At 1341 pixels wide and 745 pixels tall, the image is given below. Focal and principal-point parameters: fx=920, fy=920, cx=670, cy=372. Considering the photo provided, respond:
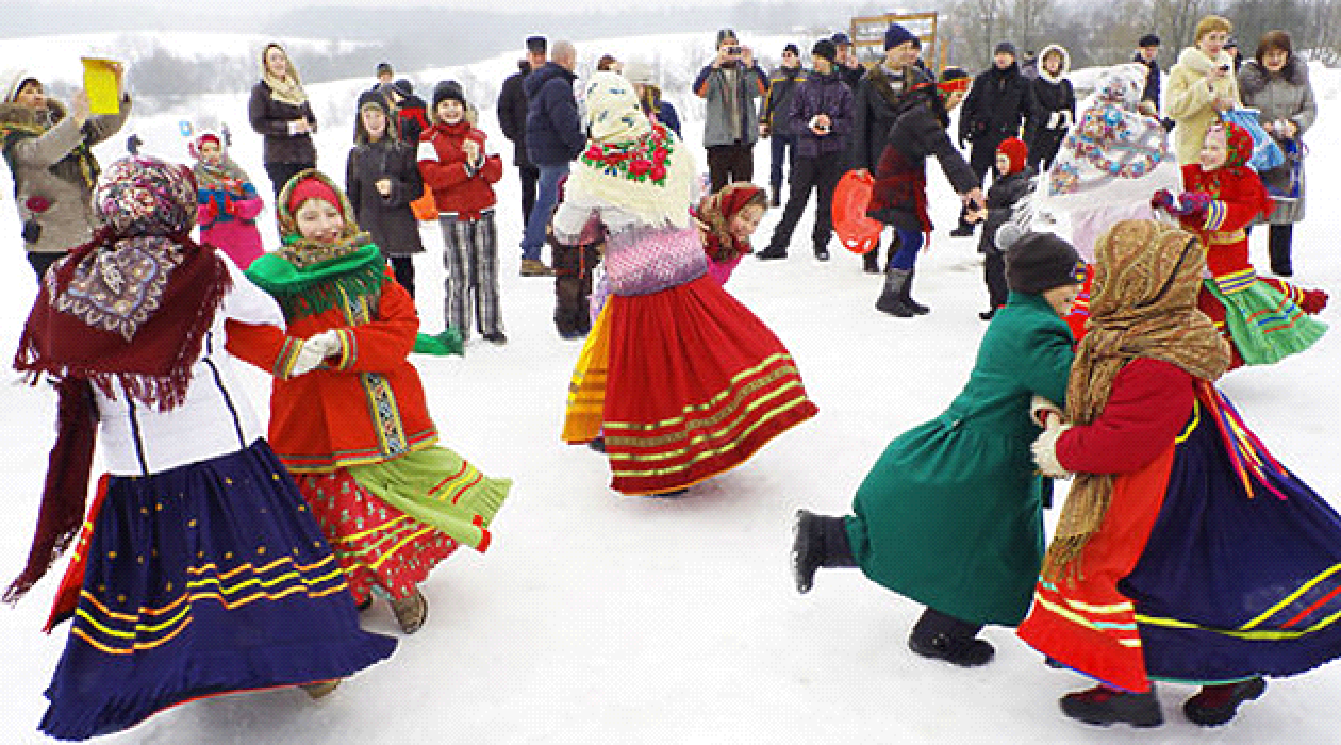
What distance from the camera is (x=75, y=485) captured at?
7.80 feet

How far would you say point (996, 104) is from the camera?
29.3 ft

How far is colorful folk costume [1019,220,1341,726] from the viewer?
2.10m

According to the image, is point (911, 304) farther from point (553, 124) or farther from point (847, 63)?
point (847, 63)

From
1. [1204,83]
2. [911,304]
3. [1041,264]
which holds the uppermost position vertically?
[1204,83]

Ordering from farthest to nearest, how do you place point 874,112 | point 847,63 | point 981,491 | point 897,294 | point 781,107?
point 781,107 < point 847,63 < point 874,112 < point 897,294 < point 981,491

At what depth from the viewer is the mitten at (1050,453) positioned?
2215mm

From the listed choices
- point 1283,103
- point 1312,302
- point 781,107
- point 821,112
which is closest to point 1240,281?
point 1312,302

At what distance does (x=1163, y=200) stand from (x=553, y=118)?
4.76 m

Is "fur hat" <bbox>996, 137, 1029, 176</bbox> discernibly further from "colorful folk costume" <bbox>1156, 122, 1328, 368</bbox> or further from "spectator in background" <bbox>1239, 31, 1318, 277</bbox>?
"spectator in background" <bbox>1239, 31, 1318, 277</bbox>

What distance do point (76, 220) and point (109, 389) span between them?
419cm

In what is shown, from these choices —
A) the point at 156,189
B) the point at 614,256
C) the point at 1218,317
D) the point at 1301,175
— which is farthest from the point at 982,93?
the point at 156,189

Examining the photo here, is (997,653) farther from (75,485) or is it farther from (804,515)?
(75,485)

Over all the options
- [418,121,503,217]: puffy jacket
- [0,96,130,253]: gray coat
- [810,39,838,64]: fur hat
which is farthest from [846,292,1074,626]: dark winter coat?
[810,39,838,64]: fur hat

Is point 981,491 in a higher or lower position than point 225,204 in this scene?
lower
